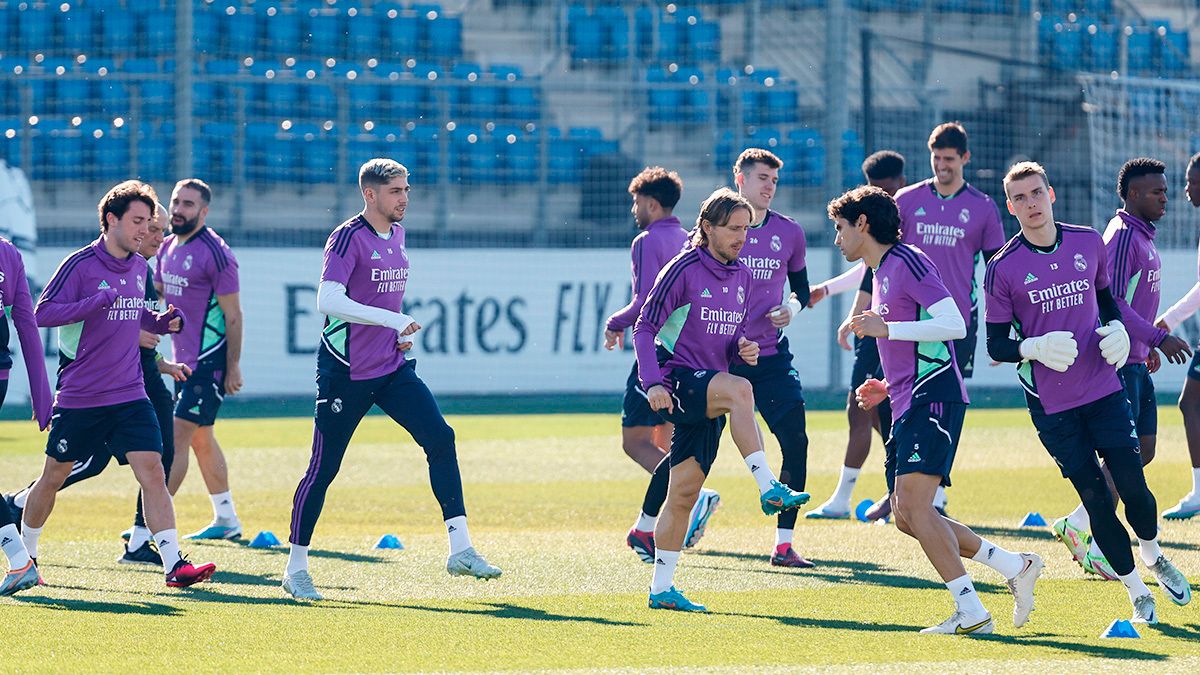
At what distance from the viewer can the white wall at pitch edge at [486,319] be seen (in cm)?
1966

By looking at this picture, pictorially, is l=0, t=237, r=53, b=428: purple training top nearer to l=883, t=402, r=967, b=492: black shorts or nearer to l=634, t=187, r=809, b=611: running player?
l=634, t=187, r=809, b=611: running player

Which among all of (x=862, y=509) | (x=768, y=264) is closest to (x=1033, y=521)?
(x=862, y=509)

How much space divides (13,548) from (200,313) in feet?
8.29

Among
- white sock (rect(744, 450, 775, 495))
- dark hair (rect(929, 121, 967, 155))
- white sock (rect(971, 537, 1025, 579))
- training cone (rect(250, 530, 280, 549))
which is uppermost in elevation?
dark hair (rect(929, 121, 967, 155))

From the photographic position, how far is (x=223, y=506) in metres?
10.0

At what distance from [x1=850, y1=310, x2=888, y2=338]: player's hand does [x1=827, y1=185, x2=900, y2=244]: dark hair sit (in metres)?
0.37

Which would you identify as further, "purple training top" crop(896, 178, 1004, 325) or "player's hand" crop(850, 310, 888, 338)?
"purple training top" crop(896, 178, 1004, 325)

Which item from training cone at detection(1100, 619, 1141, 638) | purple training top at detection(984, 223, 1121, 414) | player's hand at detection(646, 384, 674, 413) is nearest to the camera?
training cone at detection(1100, 619, 1141, 638)

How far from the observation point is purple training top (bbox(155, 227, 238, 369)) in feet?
32.3

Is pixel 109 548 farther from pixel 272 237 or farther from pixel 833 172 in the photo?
pixel 833 172

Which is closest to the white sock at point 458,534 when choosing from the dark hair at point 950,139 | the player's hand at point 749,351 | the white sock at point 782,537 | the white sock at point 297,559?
the white sock at point 297,559

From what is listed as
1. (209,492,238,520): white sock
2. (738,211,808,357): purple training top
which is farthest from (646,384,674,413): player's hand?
(209,492,238,520): white sock

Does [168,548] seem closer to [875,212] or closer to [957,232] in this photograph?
[875,212]

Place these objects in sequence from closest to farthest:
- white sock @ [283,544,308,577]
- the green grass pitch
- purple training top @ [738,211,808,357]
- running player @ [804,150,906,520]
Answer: the green grass pitch → white sock @ [283,544,308,577] → purple training top @ [738,211,808,357] → running player @ [804,150,906,520]
